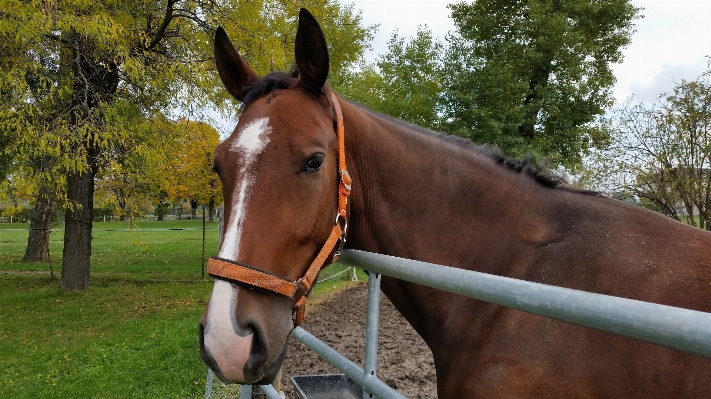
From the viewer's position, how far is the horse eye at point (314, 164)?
5.90ft

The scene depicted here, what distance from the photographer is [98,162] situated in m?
9.02

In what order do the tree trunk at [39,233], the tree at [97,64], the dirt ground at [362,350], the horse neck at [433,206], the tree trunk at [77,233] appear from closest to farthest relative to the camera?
the horse neck at [433,206]
the dirt ground at [362,350]
the tree at [97,64]
the tree trunk at [77,233]
the tree trunk at [39,233]

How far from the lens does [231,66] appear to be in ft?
7.89

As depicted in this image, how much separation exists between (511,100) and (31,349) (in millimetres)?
16493

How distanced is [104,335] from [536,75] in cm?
1793

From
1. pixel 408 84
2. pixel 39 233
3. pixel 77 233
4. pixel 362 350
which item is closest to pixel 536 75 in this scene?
pixel 408 84

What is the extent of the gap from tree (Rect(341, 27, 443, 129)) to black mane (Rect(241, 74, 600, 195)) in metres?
15.5

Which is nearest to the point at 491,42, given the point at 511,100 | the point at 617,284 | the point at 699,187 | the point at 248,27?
the point at 511,100

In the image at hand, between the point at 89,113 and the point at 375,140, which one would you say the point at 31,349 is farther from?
the point at 375,140

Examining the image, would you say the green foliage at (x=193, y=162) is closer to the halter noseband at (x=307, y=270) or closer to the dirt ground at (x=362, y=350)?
the dirt ground at (x=362, y=350)

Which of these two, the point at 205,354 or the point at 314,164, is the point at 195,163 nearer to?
the point at 314,164

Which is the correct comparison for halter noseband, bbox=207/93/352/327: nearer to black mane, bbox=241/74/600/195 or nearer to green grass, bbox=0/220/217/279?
black mane, bbox=241/74/600/195

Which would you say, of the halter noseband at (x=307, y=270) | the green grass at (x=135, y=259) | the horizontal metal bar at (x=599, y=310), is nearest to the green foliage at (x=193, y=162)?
the green grass at (x=135, y=259)

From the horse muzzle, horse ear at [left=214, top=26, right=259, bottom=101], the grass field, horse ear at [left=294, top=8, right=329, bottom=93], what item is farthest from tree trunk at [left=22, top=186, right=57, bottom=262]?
the horse muzzle
